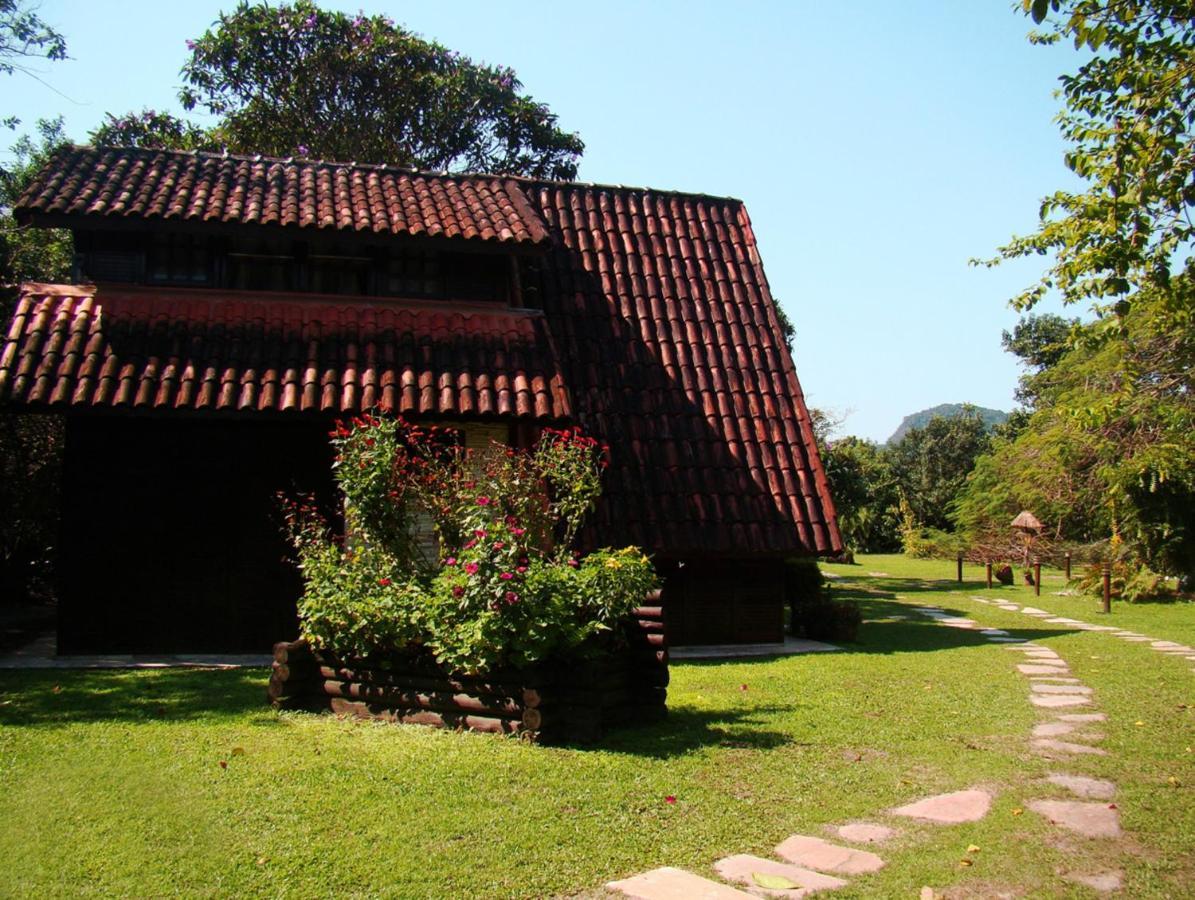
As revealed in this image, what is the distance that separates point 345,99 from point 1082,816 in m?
22.8

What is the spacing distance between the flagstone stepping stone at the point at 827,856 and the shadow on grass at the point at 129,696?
4161 mm

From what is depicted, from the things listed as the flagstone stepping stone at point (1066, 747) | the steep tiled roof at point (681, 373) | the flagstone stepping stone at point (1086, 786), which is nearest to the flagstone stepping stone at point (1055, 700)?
the flagstone stepping stone at point (1066, 747)

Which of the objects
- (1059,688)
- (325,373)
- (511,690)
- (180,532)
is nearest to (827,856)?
(511,690)

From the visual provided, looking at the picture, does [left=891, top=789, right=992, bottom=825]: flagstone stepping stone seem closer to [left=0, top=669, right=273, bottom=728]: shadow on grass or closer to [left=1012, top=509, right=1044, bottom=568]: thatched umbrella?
[left=0, top=669, right=273, bottom=728]: shadow on grass

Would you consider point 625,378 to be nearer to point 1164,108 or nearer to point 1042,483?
point 1164,108

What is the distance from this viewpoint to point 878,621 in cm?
1611

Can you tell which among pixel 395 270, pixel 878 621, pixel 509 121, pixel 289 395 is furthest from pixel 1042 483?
pixel 289 395

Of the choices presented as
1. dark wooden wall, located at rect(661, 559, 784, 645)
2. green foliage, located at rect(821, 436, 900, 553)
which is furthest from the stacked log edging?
green foliage, located at rect(821, 436, 900, 553)

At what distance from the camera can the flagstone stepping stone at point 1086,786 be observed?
20.0ft

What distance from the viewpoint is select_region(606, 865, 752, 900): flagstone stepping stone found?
14.6 feet

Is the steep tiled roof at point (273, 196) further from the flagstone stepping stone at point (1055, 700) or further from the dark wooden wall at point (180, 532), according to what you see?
the flagstone stepping stone at point (1055, 700)

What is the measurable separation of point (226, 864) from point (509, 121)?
22.4 m

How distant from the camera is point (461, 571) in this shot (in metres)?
7.37

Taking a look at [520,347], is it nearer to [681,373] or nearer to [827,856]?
[681,373]
